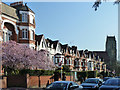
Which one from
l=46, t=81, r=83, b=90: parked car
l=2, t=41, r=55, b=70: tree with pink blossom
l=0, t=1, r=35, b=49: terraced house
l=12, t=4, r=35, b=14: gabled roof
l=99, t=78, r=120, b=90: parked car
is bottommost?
l=99, t=78, r=120, b=90: parked car

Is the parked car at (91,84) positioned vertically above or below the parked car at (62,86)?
below

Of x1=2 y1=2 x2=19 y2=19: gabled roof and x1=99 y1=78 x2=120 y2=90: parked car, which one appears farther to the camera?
x1=2 y1=2 x2=19 y2=19: gabled roof

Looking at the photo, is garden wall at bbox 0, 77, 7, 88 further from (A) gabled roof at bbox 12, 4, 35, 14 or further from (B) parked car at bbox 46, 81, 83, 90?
(A) gabled roof at bbox 12, 4, 35, 14

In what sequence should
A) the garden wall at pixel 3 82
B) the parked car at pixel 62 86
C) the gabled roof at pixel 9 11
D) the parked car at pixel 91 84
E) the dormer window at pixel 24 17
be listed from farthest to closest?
the dormer window at pixel 24 17 → the gabled roof at pixel 9 11 → the garden wall at pixel 3 82 → the parked car at pixel 91 84 → the parked car at pixel 62 86

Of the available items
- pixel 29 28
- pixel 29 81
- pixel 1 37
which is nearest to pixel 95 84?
pixel 29 81

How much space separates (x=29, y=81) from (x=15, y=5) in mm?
17459

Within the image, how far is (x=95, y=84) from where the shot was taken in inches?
811

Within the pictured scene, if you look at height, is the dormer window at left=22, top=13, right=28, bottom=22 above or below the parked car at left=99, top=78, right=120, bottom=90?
above

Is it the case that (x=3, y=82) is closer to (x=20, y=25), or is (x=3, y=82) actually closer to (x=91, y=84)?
(x=91, y=84)

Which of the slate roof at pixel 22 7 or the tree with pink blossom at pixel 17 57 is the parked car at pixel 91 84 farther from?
the slate roof at pixel 22 7

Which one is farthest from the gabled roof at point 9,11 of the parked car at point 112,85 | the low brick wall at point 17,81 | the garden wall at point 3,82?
the parked car at point 112,85

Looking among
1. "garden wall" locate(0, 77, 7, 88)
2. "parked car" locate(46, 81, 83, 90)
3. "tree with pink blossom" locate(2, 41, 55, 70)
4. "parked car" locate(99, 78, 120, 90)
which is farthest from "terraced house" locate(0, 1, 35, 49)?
"parked car" locate(46, 81, 83, 90)

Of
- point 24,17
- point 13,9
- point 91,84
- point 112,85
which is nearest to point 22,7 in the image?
point 13,9

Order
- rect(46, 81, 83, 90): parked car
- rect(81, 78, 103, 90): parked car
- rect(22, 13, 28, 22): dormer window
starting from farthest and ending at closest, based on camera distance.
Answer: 1. rect(22, 13, 28, 22): dormer window
2. rect(81, 78, 103, 90): parked car
3. rect(46, 81, 83, 90): parked car
